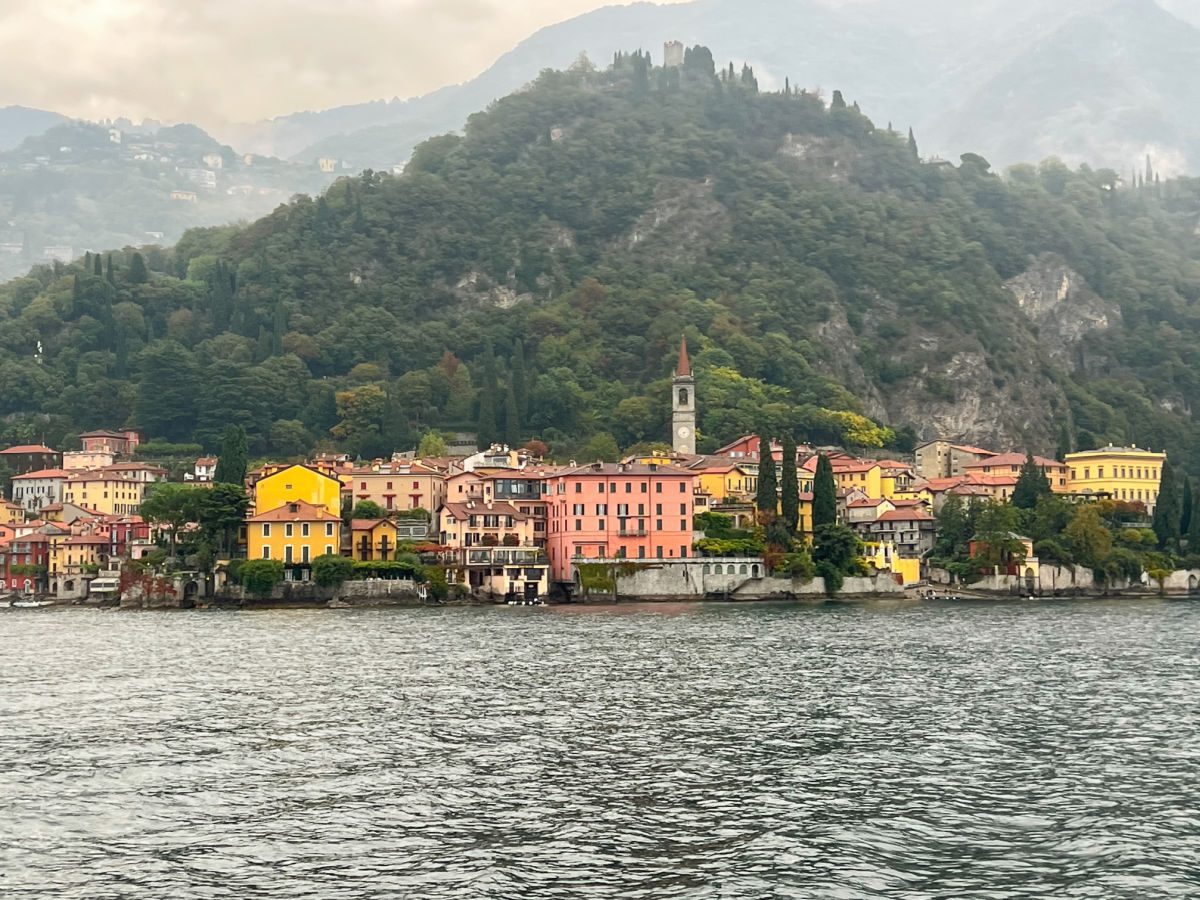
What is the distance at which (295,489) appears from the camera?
106438mm

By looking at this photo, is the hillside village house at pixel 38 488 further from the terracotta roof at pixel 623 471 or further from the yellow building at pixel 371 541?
the terracotta roof at pixel 623 471

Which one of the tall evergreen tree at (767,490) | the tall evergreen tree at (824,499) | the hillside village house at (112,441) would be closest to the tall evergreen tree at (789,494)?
the tall evergreen tree at (767,490)

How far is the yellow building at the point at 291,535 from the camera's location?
9994cm

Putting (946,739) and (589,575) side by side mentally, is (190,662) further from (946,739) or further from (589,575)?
(589,575)

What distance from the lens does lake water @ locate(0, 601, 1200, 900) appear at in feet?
87.5

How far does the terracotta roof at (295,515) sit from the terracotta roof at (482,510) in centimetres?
805

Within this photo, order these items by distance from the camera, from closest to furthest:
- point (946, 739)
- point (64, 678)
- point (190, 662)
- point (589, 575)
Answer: point (946, 739), point (64, 678), point (190, 662), point (589, 575)

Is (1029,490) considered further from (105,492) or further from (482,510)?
(105,492)

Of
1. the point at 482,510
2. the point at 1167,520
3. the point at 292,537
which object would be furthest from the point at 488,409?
the point at 1167,520

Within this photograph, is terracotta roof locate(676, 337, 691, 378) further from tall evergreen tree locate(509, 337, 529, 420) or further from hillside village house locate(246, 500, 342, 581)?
hillside village house locate(246, 500, 342, 581)

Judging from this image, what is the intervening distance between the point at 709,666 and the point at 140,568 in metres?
59.9

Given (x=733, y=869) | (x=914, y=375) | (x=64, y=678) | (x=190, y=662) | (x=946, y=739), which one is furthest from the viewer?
(x=914, y=375)

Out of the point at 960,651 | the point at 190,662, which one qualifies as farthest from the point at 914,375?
the point at 190,662

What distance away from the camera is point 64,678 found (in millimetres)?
53969
